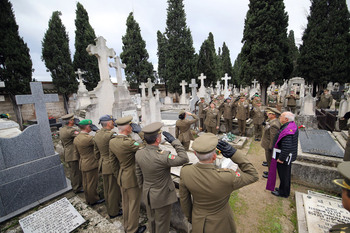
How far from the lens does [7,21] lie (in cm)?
1072

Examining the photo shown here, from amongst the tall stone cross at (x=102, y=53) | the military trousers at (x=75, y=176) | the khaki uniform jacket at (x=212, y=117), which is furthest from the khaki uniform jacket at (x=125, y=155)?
the khaki uniform jacket at (x=212, y=117)

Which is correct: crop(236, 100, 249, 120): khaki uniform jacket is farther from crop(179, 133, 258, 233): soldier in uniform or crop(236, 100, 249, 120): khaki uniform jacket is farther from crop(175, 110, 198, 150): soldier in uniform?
crop(179, 133, 258, 233): soldier in uniform

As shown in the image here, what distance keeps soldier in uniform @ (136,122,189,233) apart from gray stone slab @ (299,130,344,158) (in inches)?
159

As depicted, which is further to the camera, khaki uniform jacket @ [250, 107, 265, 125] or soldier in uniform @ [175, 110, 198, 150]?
khaki uniform jacket @ [250, 107, 265, 125]

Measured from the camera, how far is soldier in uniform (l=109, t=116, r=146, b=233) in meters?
2.54

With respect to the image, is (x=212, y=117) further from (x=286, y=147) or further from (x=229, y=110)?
(x=286, y=147)

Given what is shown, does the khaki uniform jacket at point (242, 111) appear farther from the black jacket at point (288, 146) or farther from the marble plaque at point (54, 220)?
Result: the marble plaque at point (54, 220)

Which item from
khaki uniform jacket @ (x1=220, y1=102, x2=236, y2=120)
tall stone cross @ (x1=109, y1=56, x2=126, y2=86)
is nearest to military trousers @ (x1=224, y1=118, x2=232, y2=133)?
khaki uniform jacket @ (x1=220, y1=102, x2=236, y2=120)

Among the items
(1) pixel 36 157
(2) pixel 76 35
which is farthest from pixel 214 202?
(2) pixel 76 35

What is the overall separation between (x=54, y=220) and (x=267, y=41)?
17.4m

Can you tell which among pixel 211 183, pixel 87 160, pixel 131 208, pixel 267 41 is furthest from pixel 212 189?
pixel 267 41

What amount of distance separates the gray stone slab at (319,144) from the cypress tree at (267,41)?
34.1 ft

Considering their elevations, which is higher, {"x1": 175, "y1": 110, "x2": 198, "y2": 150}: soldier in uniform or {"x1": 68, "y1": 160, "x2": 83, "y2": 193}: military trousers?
{"x1": 175, "y1": 110, "x2": 198, "y2": 150}: soldier in uniform

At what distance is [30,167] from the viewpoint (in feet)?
11.2
